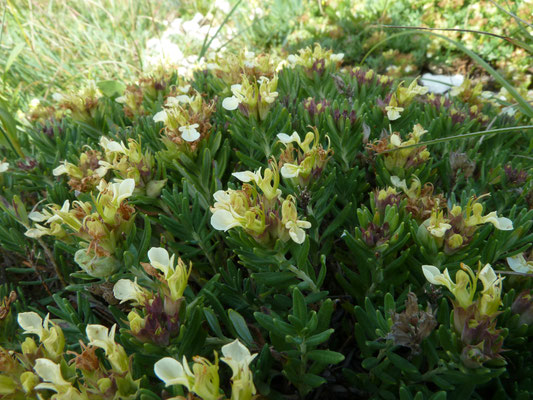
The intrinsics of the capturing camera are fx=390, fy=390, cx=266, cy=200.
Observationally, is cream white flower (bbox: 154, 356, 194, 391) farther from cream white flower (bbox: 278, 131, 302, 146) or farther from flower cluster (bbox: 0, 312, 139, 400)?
cream white flower (bbox: 278, 131, 302, 146)

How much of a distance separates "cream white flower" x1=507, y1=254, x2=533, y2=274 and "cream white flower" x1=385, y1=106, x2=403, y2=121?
2.55 ft

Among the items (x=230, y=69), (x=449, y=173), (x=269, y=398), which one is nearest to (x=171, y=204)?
(x=269, y=398)

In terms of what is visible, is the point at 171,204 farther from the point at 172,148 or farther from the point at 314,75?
the point at 314,75

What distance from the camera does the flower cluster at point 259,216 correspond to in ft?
3.67

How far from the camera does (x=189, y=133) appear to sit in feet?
5.08

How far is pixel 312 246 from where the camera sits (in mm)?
1493

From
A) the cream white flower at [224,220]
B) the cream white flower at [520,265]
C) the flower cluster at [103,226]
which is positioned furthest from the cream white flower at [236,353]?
the cream white flower at [520,265]

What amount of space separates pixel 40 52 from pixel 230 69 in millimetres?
3714

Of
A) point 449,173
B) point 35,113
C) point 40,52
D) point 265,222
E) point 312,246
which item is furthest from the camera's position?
point 40,52

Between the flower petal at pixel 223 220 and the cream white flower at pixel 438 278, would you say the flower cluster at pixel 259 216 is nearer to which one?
the flower petal at pixel 223 220

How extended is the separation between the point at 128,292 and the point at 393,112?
1.37m

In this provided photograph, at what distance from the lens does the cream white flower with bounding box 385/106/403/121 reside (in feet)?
5.83

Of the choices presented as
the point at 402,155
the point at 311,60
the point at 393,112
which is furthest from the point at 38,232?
the point at 311,60

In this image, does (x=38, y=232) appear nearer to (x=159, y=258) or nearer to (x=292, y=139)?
(x=159, y=258)
